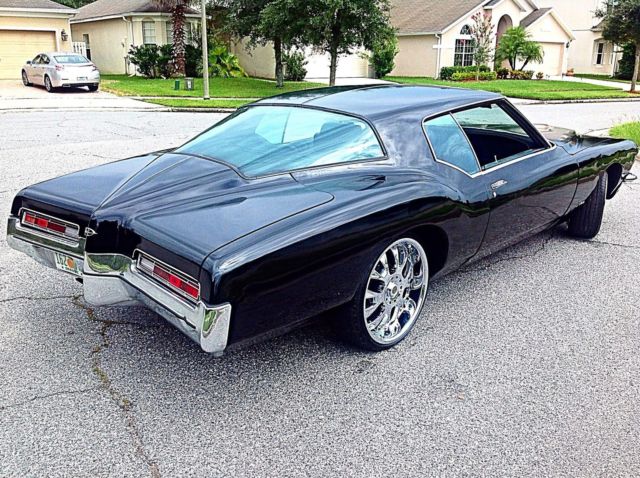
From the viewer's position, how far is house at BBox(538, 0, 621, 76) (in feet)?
134

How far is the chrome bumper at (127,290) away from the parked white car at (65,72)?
19696mm

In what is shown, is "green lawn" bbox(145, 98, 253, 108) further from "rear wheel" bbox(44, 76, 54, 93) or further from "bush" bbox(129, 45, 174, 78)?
"bush" bbox(129, 45, 174, 78)

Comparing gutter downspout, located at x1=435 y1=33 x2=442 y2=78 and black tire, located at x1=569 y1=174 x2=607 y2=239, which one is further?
gutter downspout, located at x1=435 y1=33 x2=442 y2=78

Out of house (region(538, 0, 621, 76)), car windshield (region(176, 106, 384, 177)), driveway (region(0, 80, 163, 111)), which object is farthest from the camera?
house (region(538, 0, 621, 76))

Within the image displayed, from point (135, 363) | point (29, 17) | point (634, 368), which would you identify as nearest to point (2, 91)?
point (29, 17)

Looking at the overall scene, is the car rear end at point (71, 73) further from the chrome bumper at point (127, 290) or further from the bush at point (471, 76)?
the chrome bumper at point (127, 290)

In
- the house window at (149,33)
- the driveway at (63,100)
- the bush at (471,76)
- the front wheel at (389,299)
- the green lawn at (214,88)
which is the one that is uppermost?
the house window at (149,33)

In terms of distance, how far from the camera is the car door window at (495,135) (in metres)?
4.28

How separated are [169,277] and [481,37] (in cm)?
3049

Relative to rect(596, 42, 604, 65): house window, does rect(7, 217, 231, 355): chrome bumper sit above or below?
below

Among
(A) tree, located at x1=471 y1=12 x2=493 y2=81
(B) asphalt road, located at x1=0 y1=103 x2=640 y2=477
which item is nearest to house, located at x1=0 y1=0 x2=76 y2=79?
(A) tree, located at x1=471 y1=12 x2=493 y2=81

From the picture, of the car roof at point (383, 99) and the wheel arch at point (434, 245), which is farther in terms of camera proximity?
the car roof at point (383, 99)

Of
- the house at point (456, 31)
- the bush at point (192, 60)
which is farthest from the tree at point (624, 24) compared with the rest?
the bush at point (192, 60)

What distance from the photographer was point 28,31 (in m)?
27.3
